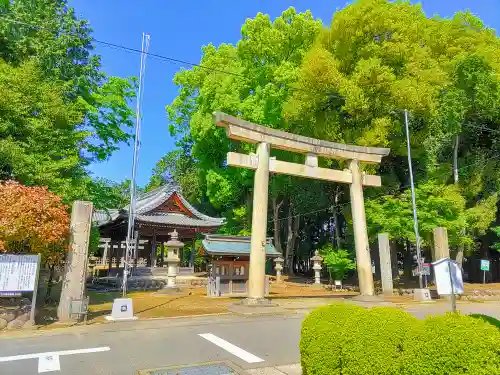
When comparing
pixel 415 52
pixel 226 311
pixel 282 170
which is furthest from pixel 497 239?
Answer: pixel 226 311

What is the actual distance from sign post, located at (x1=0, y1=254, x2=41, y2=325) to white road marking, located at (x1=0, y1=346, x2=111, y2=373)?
9.92 feet

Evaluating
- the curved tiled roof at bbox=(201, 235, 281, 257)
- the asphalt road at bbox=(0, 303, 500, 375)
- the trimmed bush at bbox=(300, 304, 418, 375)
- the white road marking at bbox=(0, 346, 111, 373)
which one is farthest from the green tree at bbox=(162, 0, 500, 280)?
the trimmed bush at bbox=(300, 304, 418, 375)

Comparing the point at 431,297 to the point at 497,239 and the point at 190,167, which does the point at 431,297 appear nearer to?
the point at 497,239

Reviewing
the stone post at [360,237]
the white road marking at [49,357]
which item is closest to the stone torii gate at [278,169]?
the stone post at [360,237]

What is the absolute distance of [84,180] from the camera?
1366 cm

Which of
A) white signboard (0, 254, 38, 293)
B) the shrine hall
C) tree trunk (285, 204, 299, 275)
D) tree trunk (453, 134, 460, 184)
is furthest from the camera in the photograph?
tree trunk (285, 204, 299, 275)

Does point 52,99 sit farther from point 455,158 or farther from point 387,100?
point 455,158

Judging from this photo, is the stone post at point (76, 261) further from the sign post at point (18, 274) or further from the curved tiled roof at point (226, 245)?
the curved tiled roof at point (226, 245)

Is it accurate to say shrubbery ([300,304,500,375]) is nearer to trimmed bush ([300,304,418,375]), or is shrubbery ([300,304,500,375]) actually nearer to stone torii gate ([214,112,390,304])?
trimmed bush ([300,304,418,375])

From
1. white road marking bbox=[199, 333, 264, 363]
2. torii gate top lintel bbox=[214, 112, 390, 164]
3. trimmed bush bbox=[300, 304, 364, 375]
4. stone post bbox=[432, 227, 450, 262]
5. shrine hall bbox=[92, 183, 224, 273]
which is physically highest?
torii gate top lintel bbox=[214, 112, 390, 164]

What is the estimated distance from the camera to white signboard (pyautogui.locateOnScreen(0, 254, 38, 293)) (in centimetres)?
885

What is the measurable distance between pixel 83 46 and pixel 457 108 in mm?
19717

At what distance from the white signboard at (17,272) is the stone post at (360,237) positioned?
11.7 m

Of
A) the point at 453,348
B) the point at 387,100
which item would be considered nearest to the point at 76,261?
the point at 453,348
